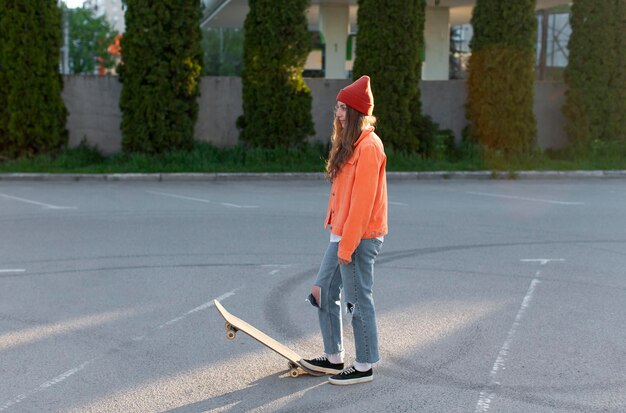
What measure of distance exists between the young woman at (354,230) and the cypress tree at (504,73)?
615 inches

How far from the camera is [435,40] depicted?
30.1 meters

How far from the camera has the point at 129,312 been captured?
24.5ft

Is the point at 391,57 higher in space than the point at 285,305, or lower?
Answer: higher

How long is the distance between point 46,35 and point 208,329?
1391 cm

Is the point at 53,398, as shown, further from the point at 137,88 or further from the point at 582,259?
the point at 137,88

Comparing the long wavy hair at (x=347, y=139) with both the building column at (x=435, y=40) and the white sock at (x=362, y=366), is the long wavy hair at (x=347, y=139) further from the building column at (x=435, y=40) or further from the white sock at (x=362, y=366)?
Result: the building column at (x=435, y=40)

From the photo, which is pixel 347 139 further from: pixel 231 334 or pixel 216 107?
pixel 216 107

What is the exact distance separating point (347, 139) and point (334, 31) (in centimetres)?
2510

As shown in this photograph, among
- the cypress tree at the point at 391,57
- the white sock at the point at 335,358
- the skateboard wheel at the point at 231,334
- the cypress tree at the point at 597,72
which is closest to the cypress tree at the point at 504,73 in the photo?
the cypress tree at the point at 597,72

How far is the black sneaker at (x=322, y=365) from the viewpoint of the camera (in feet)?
19.0

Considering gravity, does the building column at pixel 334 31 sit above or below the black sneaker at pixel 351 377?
above

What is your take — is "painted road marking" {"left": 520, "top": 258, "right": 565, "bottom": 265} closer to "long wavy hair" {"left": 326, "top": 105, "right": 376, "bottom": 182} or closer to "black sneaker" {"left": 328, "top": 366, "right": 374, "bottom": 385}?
"black sneaker" {"left": 328, "top": 366, "right": 374, "bottom": 385}

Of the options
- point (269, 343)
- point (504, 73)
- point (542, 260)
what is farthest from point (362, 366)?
point (504, 73)

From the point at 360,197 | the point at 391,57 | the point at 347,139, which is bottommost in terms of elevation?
the point at 360,197
